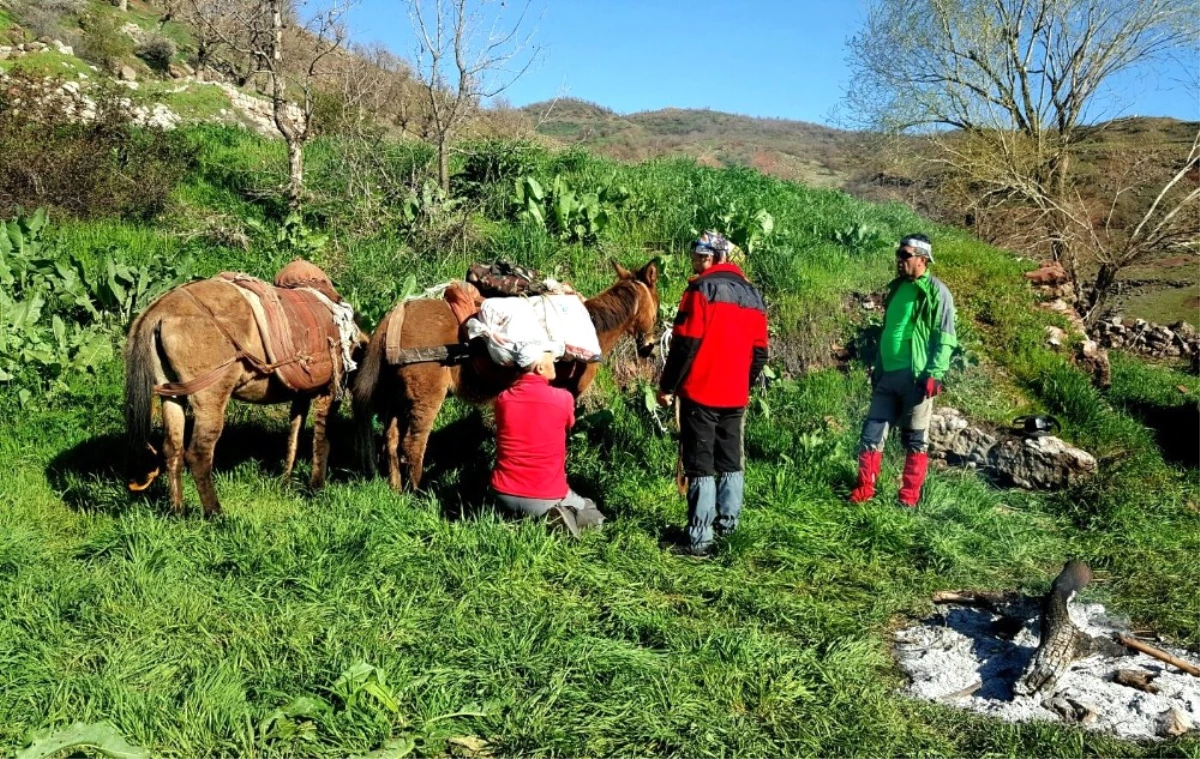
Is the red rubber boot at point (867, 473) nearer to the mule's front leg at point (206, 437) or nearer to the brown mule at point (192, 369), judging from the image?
the brown mule at point (192, 369)

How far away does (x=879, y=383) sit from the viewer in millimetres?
6980

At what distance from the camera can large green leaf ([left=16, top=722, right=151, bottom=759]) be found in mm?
3102

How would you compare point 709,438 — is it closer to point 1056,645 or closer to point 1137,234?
point 1056,645

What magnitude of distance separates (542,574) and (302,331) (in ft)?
8.86

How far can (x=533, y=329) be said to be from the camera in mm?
5949

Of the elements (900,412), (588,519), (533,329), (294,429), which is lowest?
(588,519)

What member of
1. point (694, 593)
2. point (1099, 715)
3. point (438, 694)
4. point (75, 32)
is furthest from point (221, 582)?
point (75, 32)

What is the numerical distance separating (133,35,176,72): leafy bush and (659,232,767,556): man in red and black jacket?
38.0m

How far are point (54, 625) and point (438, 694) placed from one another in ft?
6.82

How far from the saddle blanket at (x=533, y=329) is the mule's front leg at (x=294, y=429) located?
1.63m

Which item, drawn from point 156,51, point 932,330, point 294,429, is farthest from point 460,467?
point 156,51

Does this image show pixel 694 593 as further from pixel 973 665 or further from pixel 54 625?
pixel 54 625

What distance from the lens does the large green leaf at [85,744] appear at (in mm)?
3102

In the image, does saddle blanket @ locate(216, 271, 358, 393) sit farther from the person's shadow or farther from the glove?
the glove
